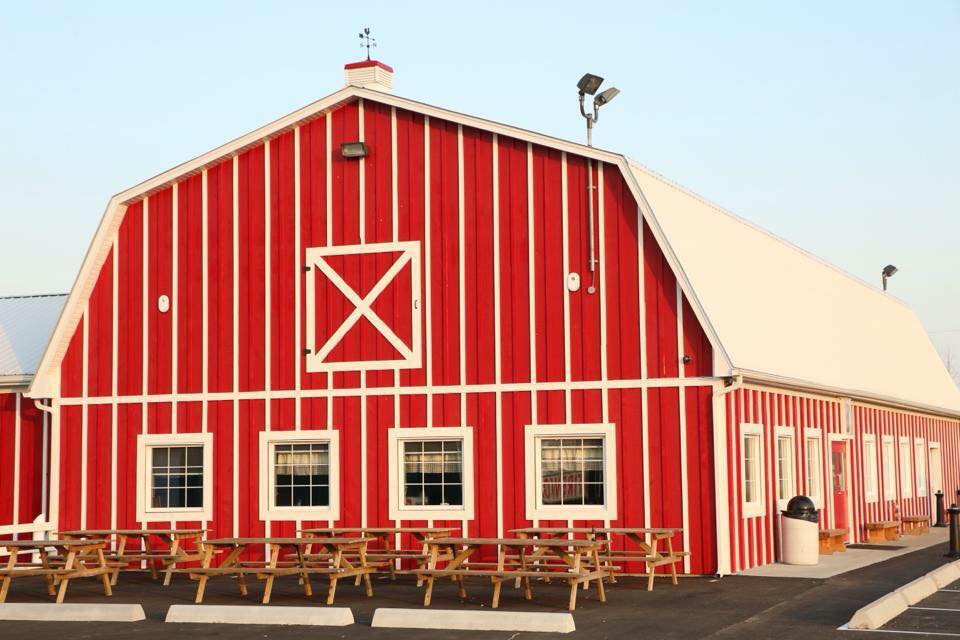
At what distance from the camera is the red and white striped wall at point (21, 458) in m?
22.1

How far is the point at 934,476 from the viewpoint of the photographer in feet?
109

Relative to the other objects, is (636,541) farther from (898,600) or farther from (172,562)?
(172,562)

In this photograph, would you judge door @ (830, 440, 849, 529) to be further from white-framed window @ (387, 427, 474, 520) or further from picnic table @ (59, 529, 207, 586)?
picnic table @ (59, 529, 207, 586)

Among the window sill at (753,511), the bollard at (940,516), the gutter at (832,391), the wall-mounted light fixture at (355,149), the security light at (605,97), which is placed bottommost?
the bollard at (940,516)

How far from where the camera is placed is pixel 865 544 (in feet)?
80.5

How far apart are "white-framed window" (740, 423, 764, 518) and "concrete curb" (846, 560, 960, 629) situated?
2764 millimetres

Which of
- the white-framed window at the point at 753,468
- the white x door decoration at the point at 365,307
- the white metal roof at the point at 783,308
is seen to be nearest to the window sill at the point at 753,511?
the white-framed window at the point at 753,468

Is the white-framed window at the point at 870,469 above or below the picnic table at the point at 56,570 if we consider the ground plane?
above

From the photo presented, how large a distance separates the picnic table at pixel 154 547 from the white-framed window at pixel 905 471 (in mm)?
16041

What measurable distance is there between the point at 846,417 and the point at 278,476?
10.6 metres

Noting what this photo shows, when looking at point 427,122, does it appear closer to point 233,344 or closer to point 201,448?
point 233,344

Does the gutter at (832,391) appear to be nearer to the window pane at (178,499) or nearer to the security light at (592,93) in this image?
the security light at (592,93)

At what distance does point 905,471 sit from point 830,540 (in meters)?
8.44

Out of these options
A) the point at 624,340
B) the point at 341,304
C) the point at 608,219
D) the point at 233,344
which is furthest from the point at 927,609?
the point at 233,344
